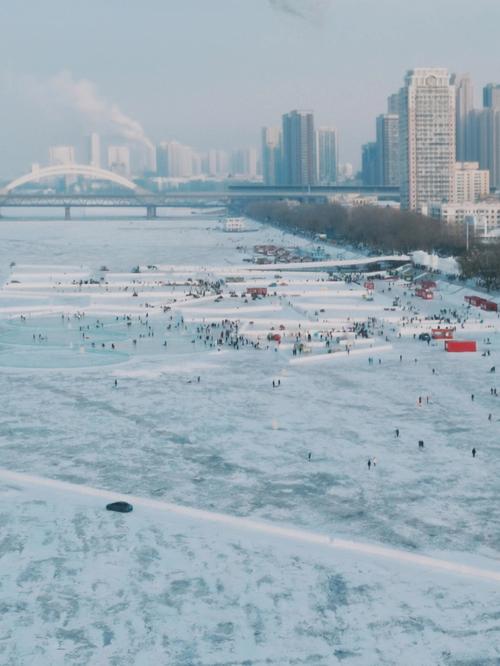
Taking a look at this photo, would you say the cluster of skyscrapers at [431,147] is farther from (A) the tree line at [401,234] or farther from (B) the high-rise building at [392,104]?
(B) the high-rise building at [392,104]

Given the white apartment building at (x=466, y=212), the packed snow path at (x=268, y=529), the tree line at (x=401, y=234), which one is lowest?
the packed snow path at (x=268, y=529)

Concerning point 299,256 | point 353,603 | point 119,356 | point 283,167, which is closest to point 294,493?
point 353,603

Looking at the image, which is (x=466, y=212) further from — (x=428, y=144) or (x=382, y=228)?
(x=428, y=144)

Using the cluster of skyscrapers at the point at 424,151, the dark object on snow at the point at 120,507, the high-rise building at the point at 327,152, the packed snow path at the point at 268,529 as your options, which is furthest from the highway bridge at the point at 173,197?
the dark object on snow at the point at 120,507

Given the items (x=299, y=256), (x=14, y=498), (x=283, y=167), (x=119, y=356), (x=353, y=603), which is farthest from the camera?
(x=283, y=167)

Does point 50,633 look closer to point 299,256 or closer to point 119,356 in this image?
point 119,356

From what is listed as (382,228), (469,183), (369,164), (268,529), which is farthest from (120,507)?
(369,164)
